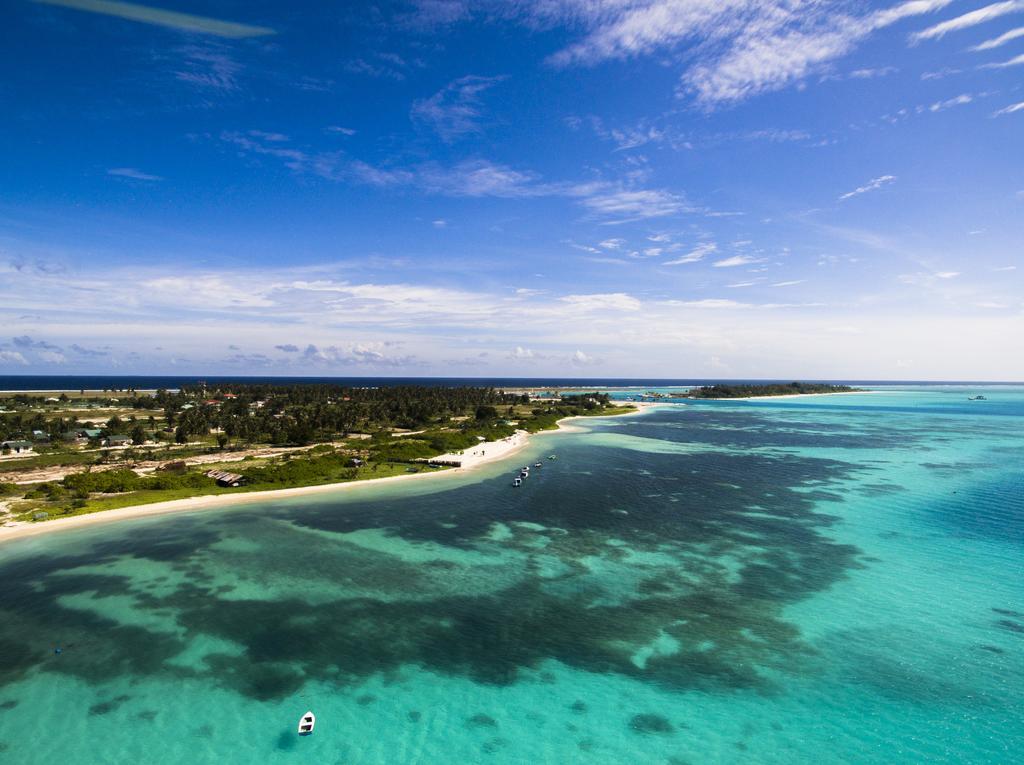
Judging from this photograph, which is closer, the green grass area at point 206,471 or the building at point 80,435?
the green grass area at point 206,471

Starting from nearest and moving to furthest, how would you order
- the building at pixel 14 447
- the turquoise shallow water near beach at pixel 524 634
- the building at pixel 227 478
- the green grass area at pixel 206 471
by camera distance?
the turquoise shallow water near beach at pixel 524 634, the green grass area at pixel 206 471, the building at pixel 227 478, the building at pixel 14 447

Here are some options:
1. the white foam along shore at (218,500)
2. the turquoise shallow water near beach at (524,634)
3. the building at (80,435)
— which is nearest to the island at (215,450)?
the building at (80,435)

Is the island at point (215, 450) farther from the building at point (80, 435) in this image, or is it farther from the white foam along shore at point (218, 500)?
the white foam along shore at point (218, 500)

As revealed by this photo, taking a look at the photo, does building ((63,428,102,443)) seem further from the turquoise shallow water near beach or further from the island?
the turquoise shallow water near beach

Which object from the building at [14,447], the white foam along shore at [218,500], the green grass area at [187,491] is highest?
the building at [14,447]

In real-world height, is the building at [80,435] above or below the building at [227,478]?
above

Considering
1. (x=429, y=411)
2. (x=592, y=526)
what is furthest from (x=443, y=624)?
(x=429, y=411)

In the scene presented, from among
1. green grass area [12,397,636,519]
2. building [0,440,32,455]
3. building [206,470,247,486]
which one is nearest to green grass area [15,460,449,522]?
green grass area [12,397,636,519]

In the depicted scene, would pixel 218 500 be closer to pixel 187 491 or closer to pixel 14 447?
pixel 187 491
